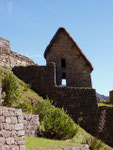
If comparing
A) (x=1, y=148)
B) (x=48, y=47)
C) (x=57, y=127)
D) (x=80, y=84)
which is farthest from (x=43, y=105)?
(x=48, y=47)

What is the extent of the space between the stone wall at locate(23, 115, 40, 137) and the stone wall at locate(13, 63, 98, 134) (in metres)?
5.78

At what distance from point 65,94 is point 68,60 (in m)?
5.88

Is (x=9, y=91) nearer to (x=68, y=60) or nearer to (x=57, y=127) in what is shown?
(x=57, y=127)

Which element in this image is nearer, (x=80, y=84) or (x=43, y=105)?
(x=43, y=105)

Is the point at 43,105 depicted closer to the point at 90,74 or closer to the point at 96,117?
the point at 96,117

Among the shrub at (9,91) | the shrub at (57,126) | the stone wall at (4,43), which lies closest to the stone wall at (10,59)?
the stone wall at (4,43)

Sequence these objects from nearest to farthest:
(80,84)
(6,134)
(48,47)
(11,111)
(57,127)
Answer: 1. (6,134)
2. (11,111)
3. (57,127)
4. (80,84)
5. (48,47)

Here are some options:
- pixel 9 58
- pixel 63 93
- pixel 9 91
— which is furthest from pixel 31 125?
pixel 9 58

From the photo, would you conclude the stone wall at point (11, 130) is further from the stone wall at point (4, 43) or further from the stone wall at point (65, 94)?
the stone wall at point (4, 43)

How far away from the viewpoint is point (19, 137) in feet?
25.2

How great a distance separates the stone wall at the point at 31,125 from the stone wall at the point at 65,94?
5.78 meters

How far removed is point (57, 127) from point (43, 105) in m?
2.40

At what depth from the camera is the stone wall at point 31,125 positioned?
1022 cm

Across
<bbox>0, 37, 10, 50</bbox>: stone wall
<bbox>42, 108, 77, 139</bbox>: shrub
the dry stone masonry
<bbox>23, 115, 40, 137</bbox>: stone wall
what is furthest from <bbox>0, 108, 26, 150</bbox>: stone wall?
<bbox>0, 37, 10, 50</bbox>: stone wall
